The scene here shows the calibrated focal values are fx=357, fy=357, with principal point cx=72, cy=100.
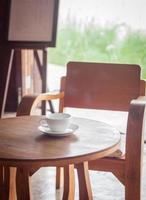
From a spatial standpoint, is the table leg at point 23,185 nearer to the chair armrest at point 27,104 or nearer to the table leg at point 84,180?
the table leg at point 84,180

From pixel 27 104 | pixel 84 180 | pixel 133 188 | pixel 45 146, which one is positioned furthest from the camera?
pixel 27 104

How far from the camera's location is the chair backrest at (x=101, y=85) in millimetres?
2098

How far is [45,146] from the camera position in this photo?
4.24 ft

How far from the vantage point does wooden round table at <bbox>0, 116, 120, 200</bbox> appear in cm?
119

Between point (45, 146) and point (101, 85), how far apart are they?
95 cm

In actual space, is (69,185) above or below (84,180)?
below

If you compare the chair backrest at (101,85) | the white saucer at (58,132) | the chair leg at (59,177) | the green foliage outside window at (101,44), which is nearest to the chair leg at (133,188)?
the white saucer at (58,132)


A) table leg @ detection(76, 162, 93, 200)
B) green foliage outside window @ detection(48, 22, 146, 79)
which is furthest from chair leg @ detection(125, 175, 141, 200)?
green foliage outside window @ detection(48, 22, 146, 79)

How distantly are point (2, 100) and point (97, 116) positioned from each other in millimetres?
1284

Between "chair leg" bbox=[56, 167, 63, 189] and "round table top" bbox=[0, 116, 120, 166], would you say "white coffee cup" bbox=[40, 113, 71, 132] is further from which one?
"chair leg" bbox=[56, 167, 63, 189]

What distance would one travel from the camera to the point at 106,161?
5.65ft

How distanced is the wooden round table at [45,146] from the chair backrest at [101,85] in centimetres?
49

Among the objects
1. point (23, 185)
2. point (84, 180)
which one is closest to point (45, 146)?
point (23, 185)

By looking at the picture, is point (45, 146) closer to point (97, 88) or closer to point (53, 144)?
point (53, 144)
